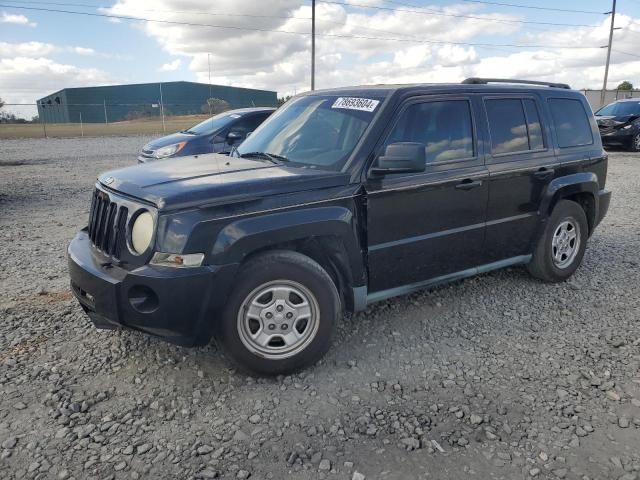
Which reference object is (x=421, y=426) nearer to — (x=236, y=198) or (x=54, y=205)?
(x=236, y=198)

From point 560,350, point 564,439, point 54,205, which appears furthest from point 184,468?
point 54,205

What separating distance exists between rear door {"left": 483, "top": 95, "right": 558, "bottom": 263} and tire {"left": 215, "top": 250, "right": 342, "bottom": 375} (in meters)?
1.83

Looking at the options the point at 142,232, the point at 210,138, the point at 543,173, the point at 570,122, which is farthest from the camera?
the point at 210,138

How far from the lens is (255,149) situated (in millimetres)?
4367

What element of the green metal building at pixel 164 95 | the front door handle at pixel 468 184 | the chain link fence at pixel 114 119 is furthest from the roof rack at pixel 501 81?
the green metal building at pixel 164 95

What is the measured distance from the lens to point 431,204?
4.00m

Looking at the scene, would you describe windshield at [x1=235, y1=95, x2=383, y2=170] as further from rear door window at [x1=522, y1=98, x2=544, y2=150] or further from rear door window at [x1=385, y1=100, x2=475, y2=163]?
rear door window at [x1=522, y1=98, x2=544, y2=150]

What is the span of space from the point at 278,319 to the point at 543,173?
2920 millimetres

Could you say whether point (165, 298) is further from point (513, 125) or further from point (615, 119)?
point (615, 119)

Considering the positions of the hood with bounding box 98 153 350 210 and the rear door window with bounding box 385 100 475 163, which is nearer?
the hood with bounding box 98 153 350 210

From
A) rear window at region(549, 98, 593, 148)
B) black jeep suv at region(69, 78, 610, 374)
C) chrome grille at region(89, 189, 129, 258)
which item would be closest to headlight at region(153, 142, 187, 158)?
black jeep suv at region(69, 78, 610, 374)

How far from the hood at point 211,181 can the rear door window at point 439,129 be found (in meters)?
0.71

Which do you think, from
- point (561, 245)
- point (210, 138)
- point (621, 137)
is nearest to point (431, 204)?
point (561, 245)

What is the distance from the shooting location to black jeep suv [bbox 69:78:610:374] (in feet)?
10.2
